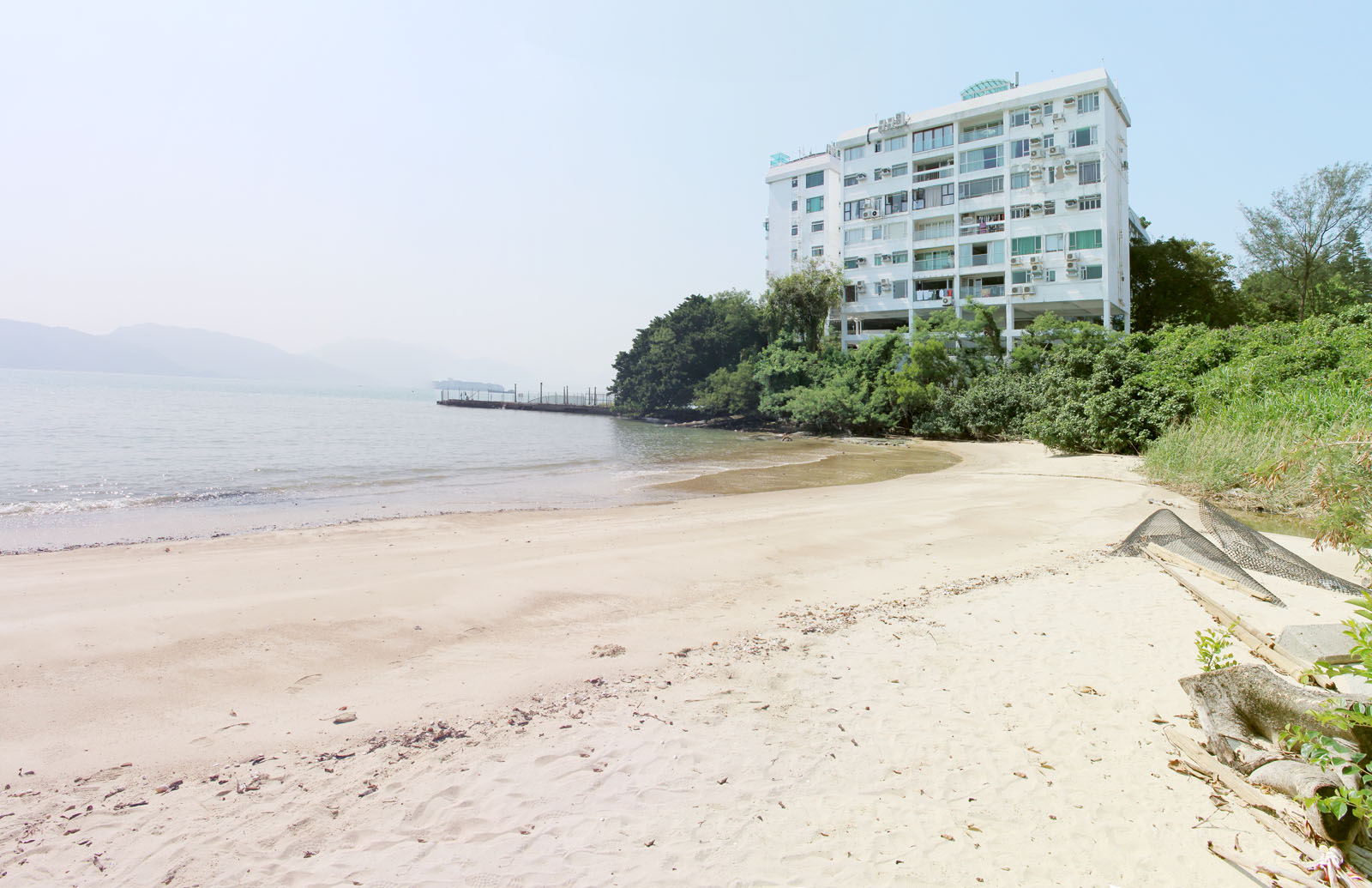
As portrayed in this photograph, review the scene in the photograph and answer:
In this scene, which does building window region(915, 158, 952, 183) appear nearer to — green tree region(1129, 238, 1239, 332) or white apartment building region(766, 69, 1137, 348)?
white apartment building region(766, 69, 1137, 348)

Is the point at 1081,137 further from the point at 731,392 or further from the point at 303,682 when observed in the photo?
the point at 303,682

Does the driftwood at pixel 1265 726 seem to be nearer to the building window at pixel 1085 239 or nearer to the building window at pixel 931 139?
the building window at pixel 1085 239

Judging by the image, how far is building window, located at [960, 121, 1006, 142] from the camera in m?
50.7

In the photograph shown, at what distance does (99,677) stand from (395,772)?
11.5 feet

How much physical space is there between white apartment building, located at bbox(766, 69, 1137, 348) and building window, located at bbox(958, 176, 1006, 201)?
0.25 feet

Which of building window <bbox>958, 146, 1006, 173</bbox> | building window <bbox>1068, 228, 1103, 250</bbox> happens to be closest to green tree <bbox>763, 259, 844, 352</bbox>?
building window <bbox>958, 146, 1006, 173</bbox>

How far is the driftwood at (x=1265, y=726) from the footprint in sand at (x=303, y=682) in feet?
22.3

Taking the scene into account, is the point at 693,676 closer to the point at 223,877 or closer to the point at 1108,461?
the point at 223,877

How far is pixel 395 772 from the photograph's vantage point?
4496mm

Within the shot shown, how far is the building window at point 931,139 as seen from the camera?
53.1 metres

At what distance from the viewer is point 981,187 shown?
2020 inches

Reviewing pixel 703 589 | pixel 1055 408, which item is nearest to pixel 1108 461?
pixel 1055 408

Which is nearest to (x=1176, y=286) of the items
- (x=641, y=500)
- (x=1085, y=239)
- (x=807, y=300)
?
(x=1085, y=239)

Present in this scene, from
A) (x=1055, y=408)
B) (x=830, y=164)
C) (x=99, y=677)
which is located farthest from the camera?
(x=830, y=164)
